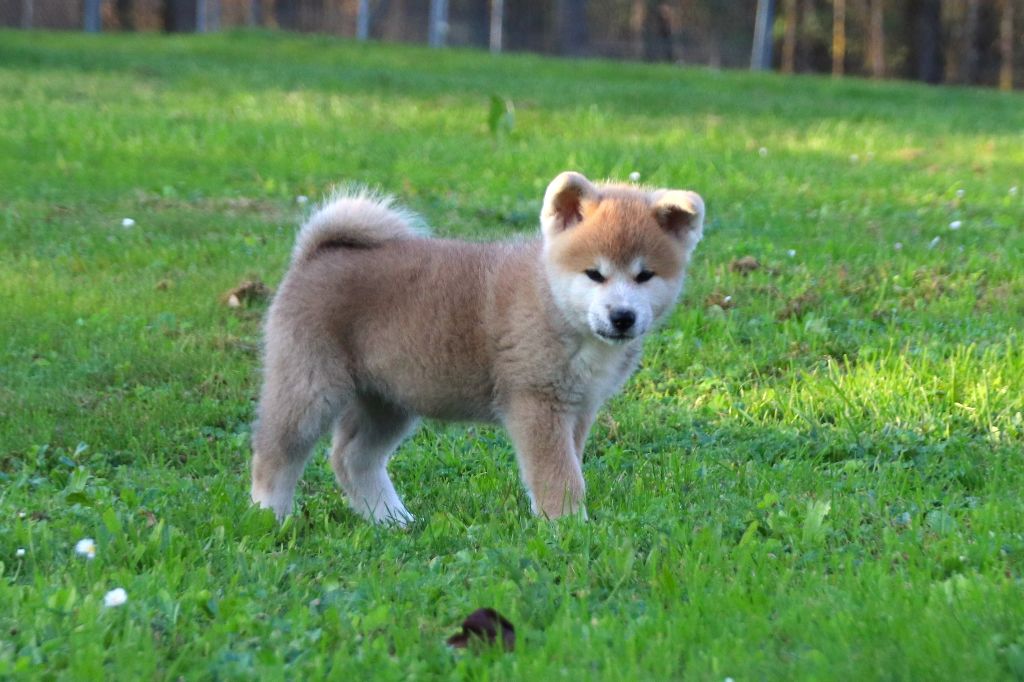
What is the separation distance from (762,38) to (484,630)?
24.7 metres

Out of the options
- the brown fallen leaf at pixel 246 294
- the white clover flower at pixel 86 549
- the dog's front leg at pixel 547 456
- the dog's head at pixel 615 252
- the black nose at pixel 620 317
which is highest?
the dog's head at pixel 615 252

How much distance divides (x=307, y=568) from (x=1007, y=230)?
6535 millimetres

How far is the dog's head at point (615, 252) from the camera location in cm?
461

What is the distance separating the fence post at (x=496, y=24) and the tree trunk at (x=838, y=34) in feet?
29.9

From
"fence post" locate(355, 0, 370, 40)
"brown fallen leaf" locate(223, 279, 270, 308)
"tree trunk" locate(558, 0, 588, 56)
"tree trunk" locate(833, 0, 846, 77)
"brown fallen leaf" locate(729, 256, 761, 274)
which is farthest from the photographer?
"tree trunk" locate(833, 0, 846, 77)

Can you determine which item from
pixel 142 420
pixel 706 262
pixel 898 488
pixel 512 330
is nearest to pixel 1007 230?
pixel 706 262

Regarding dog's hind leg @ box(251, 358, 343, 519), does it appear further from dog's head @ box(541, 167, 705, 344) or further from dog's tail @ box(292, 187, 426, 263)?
dog's head @ box(541, 167, 705, 344)

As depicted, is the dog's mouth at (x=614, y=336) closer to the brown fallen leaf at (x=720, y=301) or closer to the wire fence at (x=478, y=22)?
the brown fallen leaf at (x=720, y=301)

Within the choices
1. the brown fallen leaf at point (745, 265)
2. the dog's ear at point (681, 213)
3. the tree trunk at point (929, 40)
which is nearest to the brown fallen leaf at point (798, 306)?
A: the brown fallen leaf at point (745, 265)

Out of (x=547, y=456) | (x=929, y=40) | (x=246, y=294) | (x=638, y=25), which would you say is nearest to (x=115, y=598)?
(x=547, y=456)

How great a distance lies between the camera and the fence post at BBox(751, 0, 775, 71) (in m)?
26.3

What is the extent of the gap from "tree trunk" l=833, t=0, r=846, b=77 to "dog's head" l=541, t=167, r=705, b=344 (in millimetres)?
27617

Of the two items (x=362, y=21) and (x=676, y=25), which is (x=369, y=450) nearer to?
(x=362, y=21)

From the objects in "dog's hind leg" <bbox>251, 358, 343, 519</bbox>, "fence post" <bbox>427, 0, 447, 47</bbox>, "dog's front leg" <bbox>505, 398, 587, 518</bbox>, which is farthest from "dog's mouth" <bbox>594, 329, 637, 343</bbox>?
"fence post" <bbox>427, 0, 447, 47</bbox>
